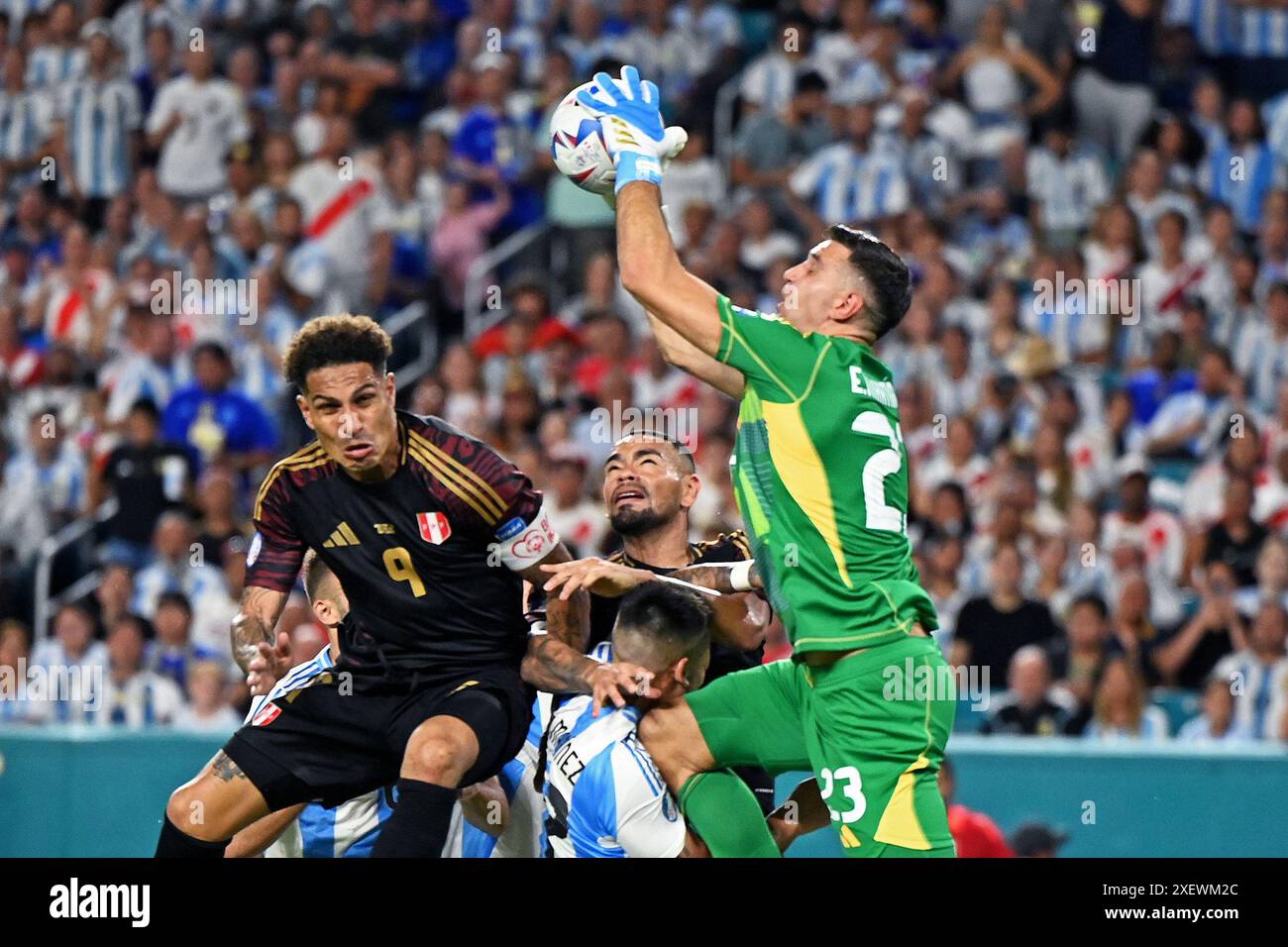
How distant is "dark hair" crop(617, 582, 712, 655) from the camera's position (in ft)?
22.3

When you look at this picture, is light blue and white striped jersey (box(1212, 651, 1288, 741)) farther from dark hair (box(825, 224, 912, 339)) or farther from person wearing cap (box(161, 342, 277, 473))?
person wearing cap (box(161, 342, 277, 473))

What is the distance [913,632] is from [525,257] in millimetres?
8591

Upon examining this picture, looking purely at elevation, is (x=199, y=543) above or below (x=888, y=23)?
below

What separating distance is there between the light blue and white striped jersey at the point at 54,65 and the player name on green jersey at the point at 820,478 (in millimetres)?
10871

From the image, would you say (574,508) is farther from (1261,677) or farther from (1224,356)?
(1224,356)

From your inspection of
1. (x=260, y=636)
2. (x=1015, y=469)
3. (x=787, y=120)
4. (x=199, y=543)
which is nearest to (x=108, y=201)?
(x=199, y=543)

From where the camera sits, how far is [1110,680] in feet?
36.2

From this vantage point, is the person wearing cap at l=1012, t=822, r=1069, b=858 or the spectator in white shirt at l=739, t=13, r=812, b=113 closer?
the person wearing cap at l=1012, t=822, r=1069, b=858

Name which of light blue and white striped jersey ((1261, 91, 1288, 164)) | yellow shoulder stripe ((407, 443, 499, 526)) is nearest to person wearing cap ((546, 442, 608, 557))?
yellow shoulder stripe ((407, 443, 499, 526))

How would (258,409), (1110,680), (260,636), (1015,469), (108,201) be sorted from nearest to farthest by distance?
(260,636)
(1110,680)
(1015,469)
(258,409)
(108,201)

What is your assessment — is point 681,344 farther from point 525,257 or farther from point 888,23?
point 888,23

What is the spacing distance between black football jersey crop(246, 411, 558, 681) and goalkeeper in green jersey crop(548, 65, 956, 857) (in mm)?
381

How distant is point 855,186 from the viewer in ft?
46.9

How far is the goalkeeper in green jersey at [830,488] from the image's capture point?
6.26 m
